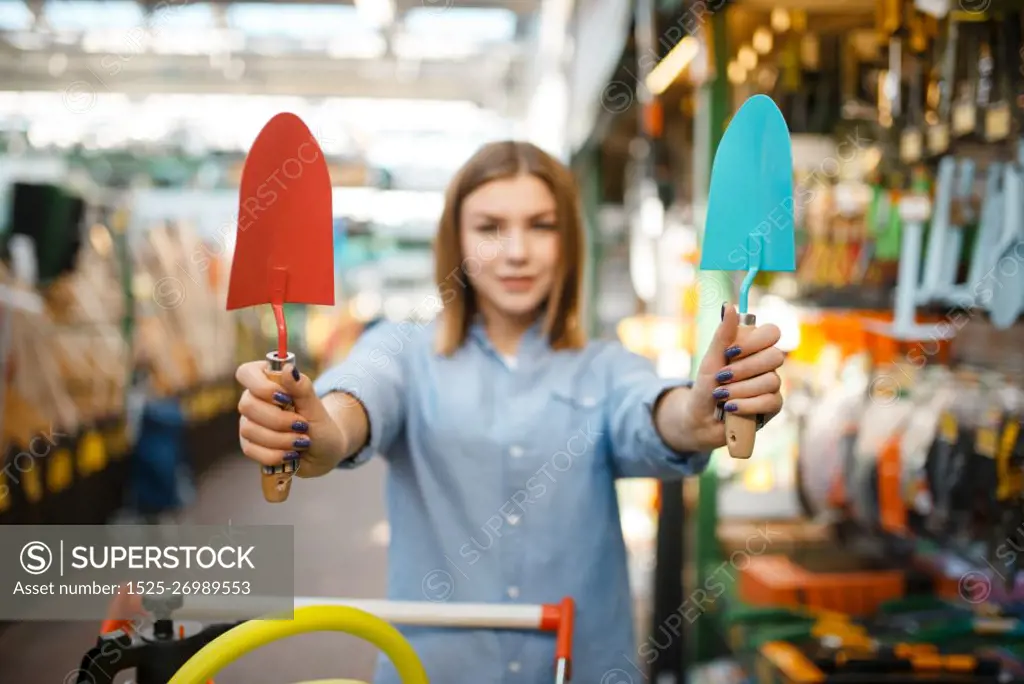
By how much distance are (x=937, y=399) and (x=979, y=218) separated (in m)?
0.45

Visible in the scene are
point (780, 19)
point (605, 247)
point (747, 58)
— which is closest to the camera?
point (780, 19)

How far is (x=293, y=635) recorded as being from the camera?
2.91ft

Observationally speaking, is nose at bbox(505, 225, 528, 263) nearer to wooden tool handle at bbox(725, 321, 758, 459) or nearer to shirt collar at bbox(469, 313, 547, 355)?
shirt collar at bbox(469, 313, 547, 355)

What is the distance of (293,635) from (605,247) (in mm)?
6536

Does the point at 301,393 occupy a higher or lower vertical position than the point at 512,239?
lower

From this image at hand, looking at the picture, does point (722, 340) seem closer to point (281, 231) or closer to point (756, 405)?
point (756, 405)

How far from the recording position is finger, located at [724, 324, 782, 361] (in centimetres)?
86

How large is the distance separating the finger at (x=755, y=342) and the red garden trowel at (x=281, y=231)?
1.35ft

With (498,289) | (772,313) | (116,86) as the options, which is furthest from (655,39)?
(116,86)

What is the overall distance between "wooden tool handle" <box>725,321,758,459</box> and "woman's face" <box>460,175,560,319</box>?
1.46 ft

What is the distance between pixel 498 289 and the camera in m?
1.28

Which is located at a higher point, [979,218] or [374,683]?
Answer: [979,218]

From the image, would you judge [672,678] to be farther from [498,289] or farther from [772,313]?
[498,289]

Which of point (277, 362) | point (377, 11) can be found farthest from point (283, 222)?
point (377, 11)
